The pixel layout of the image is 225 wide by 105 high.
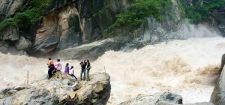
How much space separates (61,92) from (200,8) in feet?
115

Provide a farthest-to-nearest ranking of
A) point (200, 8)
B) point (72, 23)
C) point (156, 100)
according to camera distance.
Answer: point (200, 8)
point (72, 23)
point (156, 100)

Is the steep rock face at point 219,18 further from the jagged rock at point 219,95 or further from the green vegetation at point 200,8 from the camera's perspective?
the jagged rock at point 219,95

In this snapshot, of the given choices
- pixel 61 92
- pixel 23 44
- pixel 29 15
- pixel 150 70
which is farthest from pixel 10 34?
pixel 61 92

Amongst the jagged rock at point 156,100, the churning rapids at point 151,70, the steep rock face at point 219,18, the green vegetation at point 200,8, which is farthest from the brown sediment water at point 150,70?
the steep rock face at point 219,18

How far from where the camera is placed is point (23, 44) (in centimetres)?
2836

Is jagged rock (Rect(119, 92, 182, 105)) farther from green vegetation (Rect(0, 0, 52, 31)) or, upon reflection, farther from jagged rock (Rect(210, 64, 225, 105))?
green vegetation (Rect(0, 0, 52, 31))

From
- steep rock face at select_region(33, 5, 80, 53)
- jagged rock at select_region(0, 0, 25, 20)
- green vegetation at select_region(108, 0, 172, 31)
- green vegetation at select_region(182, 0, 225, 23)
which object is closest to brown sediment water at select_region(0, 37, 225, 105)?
steep rock face at select_region(33, 5, 80, 53)

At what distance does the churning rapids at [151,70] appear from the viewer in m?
21.3

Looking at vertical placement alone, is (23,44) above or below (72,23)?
below

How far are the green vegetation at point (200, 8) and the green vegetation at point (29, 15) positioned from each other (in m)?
21.7

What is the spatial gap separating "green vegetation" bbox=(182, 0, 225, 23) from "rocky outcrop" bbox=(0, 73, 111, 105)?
102ft

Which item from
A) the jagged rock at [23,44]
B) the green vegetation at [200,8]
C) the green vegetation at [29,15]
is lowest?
the jagged rock at [23,44]

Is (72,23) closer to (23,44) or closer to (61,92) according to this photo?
(23,44)

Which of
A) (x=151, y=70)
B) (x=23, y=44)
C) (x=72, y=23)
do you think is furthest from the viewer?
(x=72, y=23)
